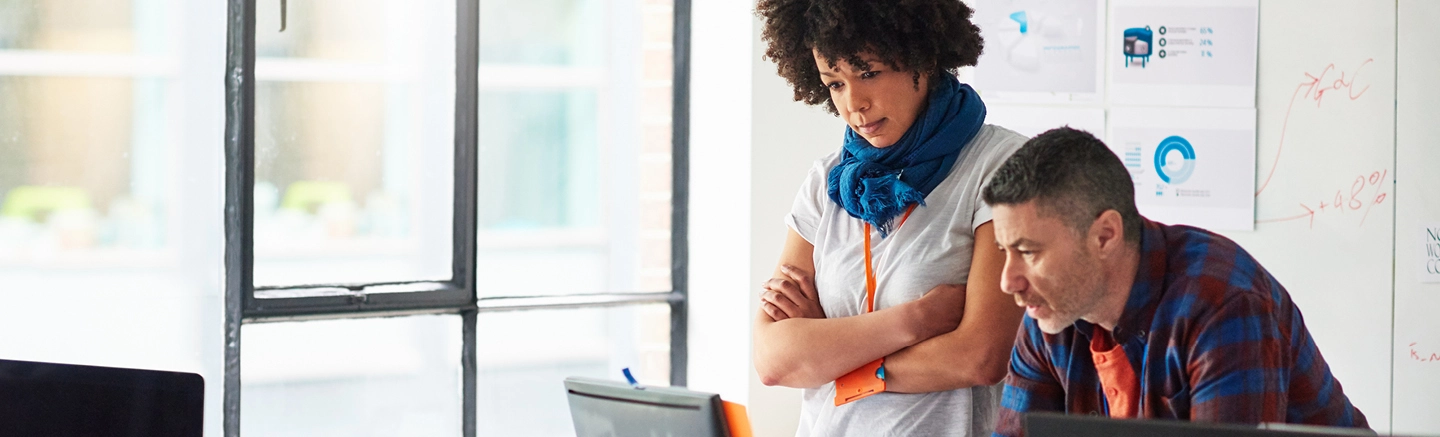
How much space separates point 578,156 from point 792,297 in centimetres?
151

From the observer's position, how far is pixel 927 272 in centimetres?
151

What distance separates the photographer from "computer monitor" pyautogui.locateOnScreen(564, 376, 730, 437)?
128 cm

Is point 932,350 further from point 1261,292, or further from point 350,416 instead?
point 350,416

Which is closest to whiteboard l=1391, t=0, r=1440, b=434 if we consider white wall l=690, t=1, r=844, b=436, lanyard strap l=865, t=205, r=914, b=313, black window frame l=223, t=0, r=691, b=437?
white wall l=690, t=1, r=844, b=436

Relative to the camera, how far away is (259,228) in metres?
2.58

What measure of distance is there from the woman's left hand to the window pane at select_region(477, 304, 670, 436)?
142 centimetres

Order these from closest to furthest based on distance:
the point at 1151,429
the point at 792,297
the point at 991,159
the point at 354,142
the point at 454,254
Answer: the point at 1151,429, the point at 991,159, the point at 792,297, the point at 354,142, the point at 454,254

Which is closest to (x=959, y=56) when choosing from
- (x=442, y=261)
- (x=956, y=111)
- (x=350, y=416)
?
(x=956, y=111)

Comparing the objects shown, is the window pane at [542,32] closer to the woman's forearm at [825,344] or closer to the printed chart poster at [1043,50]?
the printed chart poster at [1043,50]

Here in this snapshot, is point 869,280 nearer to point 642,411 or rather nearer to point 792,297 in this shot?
point 792,297

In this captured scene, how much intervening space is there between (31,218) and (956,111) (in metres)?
2.03

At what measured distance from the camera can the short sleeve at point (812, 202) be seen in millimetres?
1691

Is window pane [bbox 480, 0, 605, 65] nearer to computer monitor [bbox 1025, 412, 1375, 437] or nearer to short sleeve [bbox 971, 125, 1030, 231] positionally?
short sleeve [bbox 971, 125, 1030, 231]

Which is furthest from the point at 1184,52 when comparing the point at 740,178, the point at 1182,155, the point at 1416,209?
the point at 740,178
